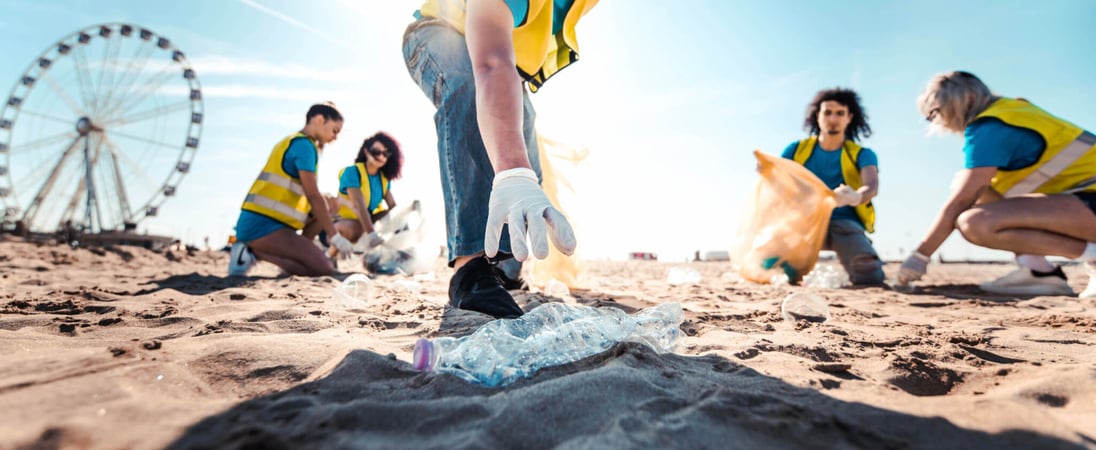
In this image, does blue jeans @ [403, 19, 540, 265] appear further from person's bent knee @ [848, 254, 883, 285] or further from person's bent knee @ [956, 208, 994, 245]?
person's bent knee @ [848, 254, 883, 285]

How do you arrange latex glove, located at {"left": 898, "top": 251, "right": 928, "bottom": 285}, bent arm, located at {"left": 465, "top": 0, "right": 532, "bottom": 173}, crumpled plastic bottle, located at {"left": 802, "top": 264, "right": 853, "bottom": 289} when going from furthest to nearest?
1. crumpled plastic bottle, located at {"left": 802, "top": 264, "right": 853, "bottom": 289}
2. latex glove, located at {"left": 898, "top": 251, "right": 928, "bottom": 285}
3. bent arm, located at {"left": 465, "top": 0, "right": 532, "bottom": 173}

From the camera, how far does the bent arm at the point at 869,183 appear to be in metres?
4.01

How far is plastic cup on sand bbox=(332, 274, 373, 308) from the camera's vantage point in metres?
2.09

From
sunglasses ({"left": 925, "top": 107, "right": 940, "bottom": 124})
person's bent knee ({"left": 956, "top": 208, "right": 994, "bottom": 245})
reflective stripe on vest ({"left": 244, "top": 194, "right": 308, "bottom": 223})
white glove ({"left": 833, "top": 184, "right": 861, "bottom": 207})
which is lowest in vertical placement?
person's bent knee ({"left": 956, "top": 208, "right": 994, "bottom": 245})

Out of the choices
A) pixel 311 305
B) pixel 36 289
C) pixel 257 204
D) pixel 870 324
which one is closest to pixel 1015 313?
pixel 870 324

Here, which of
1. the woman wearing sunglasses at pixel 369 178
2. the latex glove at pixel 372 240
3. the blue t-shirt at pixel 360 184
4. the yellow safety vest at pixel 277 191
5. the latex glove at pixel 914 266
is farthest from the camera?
the woman wearing sunglasses at pixel 369 178

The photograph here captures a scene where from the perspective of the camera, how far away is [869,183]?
4.11 m

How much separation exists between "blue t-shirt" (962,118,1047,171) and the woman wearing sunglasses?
4.85m

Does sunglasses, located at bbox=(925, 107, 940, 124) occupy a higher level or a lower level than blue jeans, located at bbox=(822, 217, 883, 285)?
higher

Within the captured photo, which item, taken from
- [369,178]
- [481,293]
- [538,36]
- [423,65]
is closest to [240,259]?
[369,178]

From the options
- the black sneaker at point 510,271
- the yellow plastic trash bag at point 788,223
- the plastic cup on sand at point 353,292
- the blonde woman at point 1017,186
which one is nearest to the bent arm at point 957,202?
the blonde woman at point 1017,186

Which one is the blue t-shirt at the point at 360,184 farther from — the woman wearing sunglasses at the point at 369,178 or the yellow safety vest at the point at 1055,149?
the yellow safety vest at the point at 1055,149

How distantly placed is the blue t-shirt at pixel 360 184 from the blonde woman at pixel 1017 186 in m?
4.67

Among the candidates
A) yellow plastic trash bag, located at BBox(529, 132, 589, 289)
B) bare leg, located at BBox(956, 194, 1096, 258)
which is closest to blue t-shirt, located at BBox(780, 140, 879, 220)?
bare leg, located at BBox(956, 194, 1096, 258)
